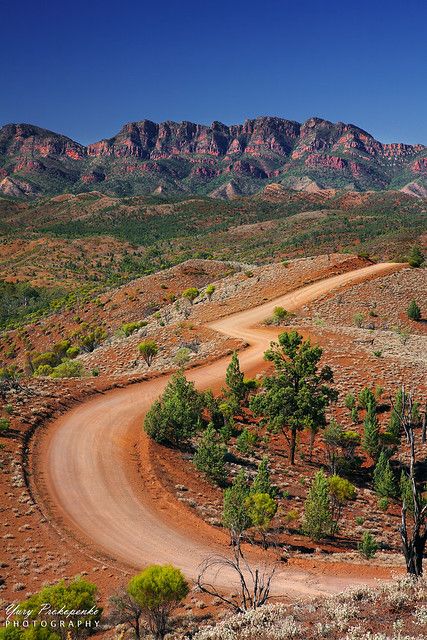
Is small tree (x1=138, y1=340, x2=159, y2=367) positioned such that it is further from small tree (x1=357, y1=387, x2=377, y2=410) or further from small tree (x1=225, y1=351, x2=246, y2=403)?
small tree (x1=357, y1=387, x2=377, y2=410)

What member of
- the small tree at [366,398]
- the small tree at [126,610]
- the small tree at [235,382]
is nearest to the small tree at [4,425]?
the small tree at [126,610]

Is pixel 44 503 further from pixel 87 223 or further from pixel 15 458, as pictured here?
pixel 87 223

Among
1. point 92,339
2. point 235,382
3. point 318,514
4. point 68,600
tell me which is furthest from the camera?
point 92,339

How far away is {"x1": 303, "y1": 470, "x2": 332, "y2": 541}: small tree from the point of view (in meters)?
15.9

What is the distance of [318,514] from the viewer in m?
15.9

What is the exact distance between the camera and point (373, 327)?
4450 cm

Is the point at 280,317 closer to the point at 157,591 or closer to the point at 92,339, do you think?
the point at 92,339

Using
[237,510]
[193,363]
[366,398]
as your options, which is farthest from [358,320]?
[237,510]

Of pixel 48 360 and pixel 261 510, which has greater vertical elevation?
pixel 48 360

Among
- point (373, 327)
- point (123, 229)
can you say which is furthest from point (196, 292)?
point (123, 229)

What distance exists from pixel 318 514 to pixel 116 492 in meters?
7.57

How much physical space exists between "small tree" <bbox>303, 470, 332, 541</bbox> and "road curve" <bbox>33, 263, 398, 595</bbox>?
7.27 ft

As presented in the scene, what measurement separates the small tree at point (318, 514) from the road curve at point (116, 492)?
7.27ft

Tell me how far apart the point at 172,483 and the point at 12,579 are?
7381 millimetres
